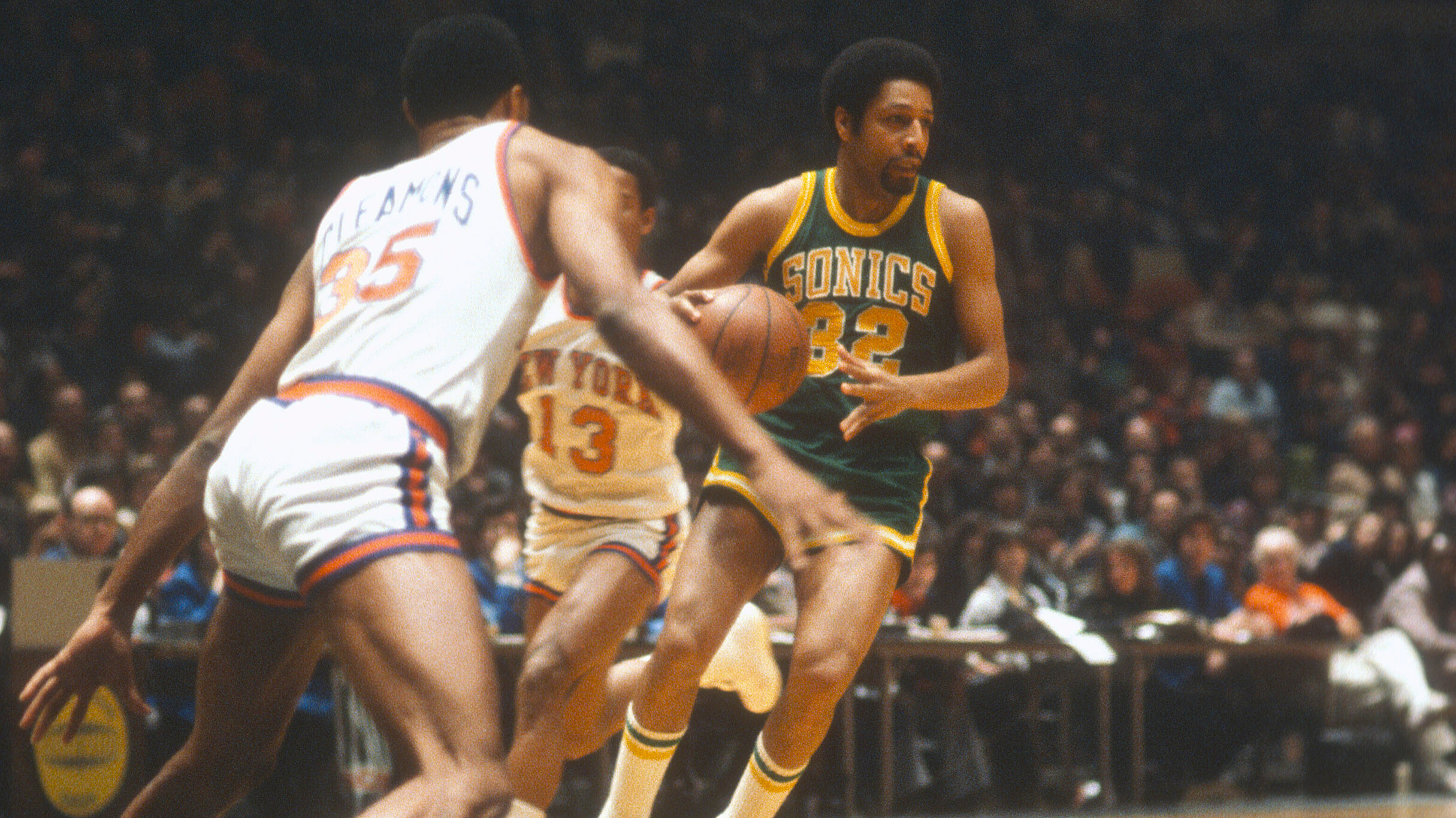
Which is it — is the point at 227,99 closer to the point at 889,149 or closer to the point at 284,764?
the point at 284,764

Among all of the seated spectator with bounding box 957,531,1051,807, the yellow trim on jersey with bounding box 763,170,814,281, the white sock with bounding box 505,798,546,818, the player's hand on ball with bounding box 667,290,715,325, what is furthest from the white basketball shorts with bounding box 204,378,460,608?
the seated spectator with bounding box 957,531,1051,807

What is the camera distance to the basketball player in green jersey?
13.2ft

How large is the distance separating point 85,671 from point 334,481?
2.28 ft

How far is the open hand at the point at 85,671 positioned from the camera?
2.71 m

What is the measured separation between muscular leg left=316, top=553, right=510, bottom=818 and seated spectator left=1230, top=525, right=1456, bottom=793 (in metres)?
7.16

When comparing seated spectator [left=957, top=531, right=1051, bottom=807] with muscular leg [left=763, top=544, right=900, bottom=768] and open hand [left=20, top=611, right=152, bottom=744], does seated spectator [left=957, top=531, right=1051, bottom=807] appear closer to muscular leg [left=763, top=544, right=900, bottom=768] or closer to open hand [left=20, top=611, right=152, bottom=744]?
muscular leg [left=763, top=544, right=900, bottom=768]

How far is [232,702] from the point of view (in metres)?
2.65

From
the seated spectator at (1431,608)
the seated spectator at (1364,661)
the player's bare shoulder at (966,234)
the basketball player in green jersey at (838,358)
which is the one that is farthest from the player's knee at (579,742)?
the seated spectator at (1431,608)

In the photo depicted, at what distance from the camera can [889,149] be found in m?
4.14

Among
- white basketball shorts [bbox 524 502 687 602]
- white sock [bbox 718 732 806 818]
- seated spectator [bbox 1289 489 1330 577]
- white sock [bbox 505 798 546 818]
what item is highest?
seated spectator [bbox 1289 489 1330 577]

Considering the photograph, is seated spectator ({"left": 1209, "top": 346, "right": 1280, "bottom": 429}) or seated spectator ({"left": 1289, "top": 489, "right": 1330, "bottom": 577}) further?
seated spectator ({"left": 1209, "top": 346, "right": 1280, "bottom": 429})

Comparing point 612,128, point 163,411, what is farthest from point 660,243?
point 163,411

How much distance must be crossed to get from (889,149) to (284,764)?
13.9ft

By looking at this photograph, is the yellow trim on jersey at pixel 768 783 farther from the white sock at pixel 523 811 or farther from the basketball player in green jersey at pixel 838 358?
the white sock at pixel 523 811
